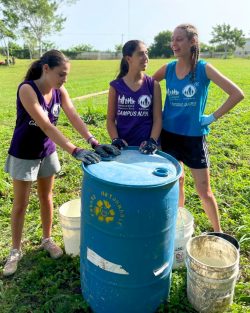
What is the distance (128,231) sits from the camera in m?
2.06

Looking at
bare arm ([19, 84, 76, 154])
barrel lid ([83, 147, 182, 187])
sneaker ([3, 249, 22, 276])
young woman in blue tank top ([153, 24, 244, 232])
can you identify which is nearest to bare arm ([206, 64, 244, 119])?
young woman in blue tank top ([153, 24, 244, 232])

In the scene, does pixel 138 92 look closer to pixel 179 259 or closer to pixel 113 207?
pixel 113 207

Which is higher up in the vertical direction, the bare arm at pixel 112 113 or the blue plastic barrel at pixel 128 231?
→ the bare arm at pixel 112 113

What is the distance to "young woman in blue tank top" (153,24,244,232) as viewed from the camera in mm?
2661

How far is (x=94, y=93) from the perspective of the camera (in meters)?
12.3

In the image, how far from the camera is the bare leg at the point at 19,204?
8.91 feet

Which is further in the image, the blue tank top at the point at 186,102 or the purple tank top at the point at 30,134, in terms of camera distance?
the blue tank top at the point at 186,102

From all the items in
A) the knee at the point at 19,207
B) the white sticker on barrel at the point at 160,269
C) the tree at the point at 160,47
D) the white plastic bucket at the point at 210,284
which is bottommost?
the white plastic bucket at the point at 210,284

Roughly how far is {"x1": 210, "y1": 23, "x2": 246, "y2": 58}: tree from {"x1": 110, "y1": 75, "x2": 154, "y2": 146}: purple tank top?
278 ft

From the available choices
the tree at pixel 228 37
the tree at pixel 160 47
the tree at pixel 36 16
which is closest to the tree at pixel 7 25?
the tree at pixel 36 16

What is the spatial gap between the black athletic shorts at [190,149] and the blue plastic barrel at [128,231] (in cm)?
54

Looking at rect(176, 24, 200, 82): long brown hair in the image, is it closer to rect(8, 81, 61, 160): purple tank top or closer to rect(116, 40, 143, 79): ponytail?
rect(116, 40, 143, 79): ponytail

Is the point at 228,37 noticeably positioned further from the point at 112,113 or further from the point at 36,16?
the point at 112,113

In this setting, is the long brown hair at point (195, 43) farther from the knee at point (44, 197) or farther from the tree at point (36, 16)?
the tree at point (36, 16)
